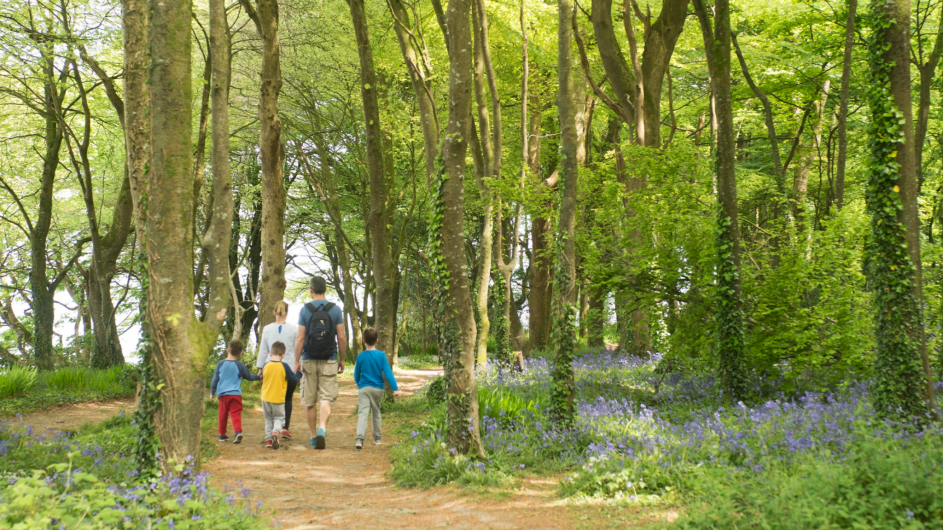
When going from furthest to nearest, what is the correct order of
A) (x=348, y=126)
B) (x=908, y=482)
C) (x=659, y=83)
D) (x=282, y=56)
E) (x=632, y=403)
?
(x=348, y=126)
(x=282, y=56)
(x=659, y=83)
(x=632, y=403)
(x=908, y=482)

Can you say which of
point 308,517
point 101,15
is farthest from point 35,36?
point 308,517

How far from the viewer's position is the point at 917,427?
20.9 ft

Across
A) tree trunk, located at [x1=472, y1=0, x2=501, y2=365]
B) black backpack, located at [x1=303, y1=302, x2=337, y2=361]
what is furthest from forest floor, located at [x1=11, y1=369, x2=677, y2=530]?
tree trunk, located at [x1=472, y1=0, x2=501, y2=365]

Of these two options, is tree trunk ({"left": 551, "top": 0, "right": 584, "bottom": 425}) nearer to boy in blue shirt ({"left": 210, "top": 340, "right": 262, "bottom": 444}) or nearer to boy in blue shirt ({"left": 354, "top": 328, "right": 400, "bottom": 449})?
boy in blue shirt ({"left": 354, "top": 328, "right": 400, "bottom": 449})

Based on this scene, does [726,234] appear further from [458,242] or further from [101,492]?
[101,492]

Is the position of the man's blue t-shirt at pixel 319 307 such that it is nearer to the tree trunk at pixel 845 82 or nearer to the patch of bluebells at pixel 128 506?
the patch of bluebells at pixel 128 506

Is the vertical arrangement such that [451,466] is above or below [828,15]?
below

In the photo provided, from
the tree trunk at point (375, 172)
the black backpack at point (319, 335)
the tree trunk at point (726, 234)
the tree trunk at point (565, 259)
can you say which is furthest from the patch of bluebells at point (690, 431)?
the tree trunk at point (375, 172)

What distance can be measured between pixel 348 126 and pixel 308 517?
735 inches

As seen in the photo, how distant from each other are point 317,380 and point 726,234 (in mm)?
6490

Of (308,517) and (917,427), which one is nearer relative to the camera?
(308,517)

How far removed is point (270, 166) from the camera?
11.4m

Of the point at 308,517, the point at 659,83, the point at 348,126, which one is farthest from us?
the point at 348,126

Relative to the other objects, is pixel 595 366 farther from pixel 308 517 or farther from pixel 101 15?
pixel 101 15
